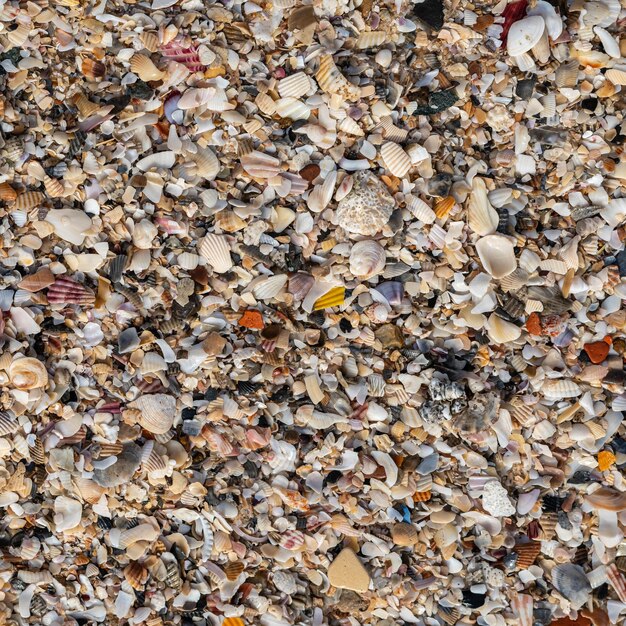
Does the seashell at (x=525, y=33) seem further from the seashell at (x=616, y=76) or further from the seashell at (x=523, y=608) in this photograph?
the seashell at (x=523, y=608)

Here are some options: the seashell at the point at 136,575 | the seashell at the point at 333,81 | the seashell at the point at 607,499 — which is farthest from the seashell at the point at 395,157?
the seashell at the point at 136,575

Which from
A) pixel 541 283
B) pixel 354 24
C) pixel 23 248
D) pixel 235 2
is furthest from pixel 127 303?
pixel 541 283

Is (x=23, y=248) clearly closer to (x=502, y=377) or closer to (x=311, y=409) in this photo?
(x=311, y=409)

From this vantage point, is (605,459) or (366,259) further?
(605,459)

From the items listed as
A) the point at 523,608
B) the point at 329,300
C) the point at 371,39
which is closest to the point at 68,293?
the point at 329,300

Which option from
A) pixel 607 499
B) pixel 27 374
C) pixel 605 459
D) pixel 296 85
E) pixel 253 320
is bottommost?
pixel 607 499

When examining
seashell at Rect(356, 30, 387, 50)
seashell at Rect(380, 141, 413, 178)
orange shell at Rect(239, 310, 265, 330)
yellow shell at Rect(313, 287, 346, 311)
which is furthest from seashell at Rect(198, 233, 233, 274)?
seashell at Rect(356, 30, 387, 50)

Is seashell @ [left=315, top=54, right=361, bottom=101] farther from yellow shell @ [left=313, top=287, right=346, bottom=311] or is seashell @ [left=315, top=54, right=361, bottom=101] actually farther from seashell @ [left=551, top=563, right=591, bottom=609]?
seashell @ [left=551, top=563, right=591, bottom=609]

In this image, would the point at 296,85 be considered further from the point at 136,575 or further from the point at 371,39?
the point at 136,575
